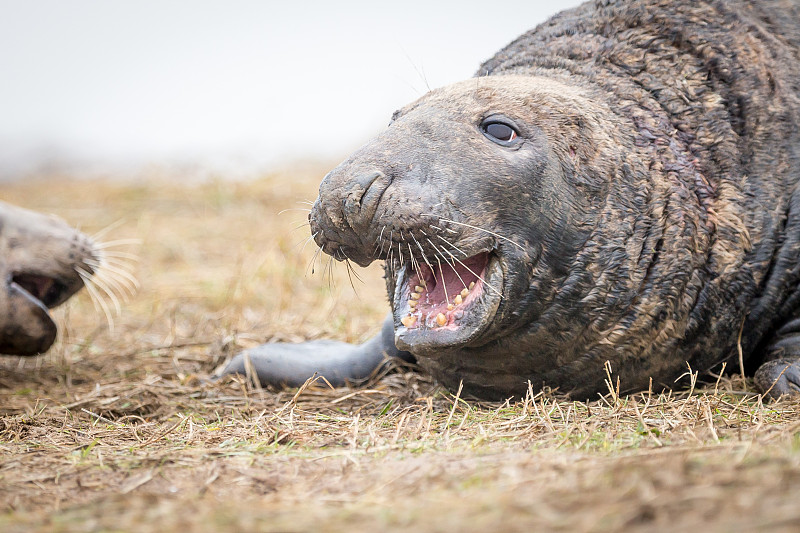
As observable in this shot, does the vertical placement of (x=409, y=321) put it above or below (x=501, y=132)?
below

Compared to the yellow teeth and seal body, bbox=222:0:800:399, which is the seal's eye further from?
the yellow teeth

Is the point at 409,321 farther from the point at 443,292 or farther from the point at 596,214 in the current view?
the point at 596,214

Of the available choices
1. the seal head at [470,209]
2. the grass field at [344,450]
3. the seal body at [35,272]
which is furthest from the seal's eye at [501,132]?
the seal body at [35,272]

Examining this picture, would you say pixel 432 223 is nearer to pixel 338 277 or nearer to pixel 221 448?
pixel 221 448

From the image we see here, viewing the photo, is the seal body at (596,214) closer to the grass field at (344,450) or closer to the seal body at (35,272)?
the grass field at (344,450)

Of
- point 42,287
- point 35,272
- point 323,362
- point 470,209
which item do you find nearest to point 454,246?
point 470,209

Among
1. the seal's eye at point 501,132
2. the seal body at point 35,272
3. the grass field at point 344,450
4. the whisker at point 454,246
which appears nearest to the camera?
the grass field at point 344,450

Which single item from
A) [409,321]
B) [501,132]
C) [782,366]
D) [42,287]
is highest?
[501,132]

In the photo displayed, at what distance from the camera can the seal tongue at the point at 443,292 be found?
330cm

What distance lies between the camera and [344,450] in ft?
9.46

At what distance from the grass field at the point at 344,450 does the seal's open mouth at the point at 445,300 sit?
32 centimetres

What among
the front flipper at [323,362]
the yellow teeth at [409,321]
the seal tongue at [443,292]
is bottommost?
the front flipper at [323,362]

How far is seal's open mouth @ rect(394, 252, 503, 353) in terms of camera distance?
10.7 feet

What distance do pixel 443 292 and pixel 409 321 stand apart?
206mm
